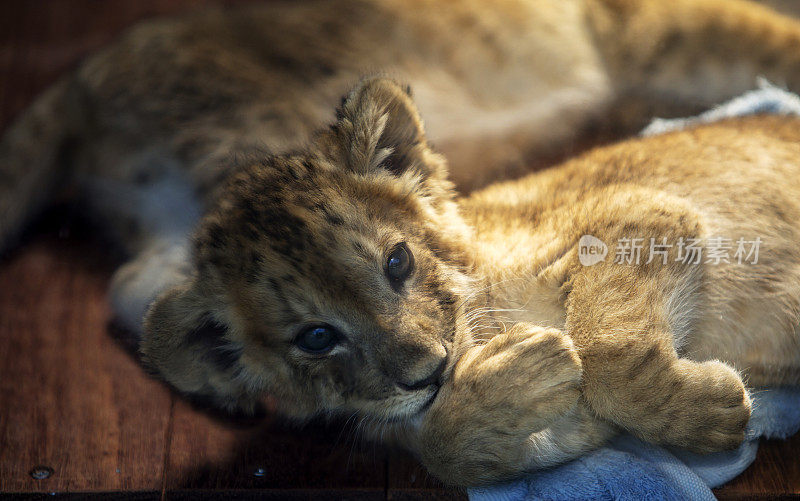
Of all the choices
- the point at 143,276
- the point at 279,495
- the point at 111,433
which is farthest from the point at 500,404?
the point at 143,276

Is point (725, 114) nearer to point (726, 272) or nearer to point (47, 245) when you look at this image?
point (726, 272)

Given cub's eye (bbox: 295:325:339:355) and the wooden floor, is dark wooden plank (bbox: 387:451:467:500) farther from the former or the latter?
cub's eye (bbox: 295:325:339:355)

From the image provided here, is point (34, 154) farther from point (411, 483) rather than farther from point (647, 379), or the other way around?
point (647, 379)

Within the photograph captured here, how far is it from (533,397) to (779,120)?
43.5 inches

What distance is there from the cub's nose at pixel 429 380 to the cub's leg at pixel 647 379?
267 mm

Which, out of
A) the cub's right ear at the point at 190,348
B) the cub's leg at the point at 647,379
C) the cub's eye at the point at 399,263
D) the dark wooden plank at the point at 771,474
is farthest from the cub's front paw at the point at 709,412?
the cub's right ear at the point at 190,348

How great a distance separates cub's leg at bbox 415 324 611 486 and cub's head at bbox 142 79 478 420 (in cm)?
6

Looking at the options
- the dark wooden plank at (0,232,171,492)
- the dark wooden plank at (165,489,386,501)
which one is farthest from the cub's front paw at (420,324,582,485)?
the dark wooden plank at (0,232,171,492)

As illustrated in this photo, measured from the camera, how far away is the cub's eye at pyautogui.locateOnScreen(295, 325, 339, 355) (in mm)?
1709

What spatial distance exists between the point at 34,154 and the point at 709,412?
2052 millimetres

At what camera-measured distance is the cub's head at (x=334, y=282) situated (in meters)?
1.66

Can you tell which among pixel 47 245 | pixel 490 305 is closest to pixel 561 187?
pixel 490 305

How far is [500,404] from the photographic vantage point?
158 cm

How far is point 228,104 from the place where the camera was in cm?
257
